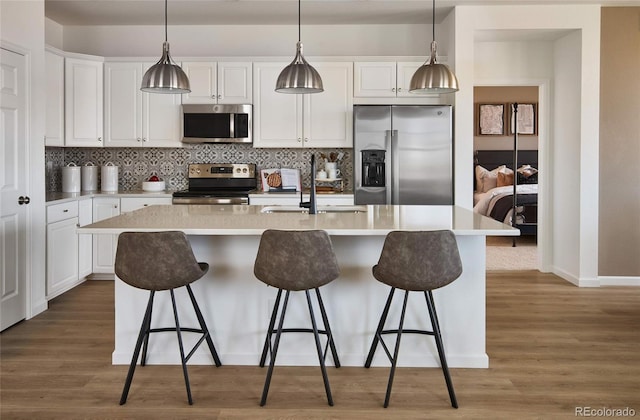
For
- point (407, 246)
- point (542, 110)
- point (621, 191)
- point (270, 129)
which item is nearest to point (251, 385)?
point (407, 246)

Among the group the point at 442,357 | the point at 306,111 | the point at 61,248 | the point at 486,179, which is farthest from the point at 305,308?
the point at 486,179

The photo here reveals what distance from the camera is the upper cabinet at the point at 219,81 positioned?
5898 mm

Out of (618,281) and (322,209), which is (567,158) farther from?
(322,209)

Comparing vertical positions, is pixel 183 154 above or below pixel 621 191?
above

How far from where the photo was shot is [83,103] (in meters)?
5.76

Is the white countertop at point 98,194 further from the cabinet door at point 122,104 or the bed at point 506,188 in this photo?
the bed at point 506,188

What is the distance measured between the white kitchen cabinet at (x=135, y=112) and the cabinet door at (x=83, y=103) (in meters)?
0.09

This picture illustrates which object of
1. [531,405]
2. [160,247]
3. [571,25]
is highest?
[571,25]

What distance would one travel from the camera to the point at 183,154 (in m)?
6.34

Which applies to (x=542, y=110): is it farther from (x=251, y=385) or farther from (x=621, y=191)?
(x=251, y=385)

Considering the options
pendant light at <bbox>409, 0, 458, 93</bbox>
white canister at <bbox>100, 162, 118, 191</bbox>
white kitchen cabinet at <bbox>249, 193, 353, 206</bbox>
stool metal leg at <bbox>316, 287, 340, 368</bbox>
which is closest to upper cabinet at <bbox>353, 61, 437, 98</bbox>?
white kitchen cabinet at <bbox>249, 193, 353, 206</bbox>

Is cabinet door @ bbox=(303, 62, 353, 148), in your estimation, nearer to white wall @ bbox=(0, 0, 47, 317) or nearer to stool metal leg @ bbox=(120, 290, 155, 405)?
white wall @ bbox=(0, 0, 47, 317)

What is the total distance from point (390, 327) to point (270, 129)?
10.0 ft

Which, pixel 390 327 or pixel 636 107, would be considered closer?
pixel 390 327
